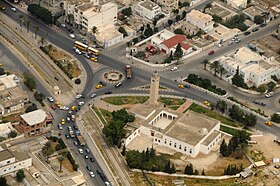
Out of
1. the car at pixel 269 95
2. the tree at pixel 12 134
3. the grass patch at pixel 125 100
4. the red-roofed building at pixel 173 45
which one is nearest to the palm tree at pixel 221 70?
the red-roofed building at pixel 173 45

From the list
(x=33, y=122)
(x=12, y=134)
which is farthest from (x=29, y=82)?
(x=12, y=134)

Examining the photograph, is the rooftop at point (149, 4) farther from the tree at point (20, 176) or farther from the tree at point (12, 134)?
the tree at point (20, 176)

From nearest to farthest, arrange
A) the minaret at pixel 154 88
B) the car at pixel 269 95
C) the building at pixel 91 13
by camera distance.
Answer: the minaret at pixel 154 88, the car at pixel 269 95, the building at pixel 91 13

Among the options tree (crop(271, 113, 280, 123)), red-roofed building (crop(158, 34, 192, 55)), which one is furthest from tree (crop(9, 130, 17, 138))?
tree (crop(271, 113, 280, 123))

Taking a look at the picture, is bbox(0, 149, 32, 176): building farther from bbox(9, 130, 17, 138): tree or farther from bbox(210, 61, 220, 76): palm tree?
bbox(210, 61, 220, 76): palm tree

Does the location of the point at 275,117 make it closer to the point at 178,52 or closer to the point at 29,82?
the point at 178,52

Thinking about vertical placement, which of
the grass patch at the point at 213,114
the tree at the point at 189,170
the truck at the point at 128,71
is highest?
the truck at the point at 128,71

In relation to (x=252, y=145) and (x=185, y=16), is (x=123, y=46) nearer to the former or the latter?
(x=185, y=16)
